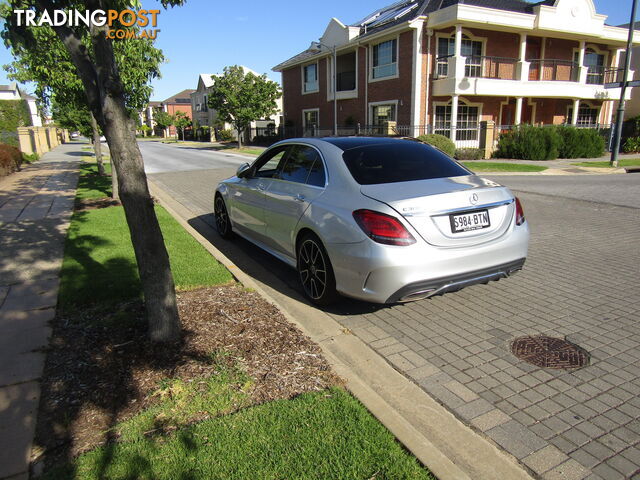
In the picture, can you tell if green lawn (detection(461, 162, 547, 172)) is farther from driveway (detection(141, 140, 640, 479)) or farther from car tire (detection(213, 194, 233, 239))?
car tire (detection(213, 194, 233, 239))

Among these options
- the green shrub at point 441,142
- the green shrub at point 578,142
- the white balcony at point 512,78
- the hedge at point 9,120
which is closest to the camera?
the green shrub at point 441,142

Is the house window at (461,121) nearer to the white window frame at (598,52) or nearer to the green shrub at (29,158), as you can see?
the white window frame at (598,52)

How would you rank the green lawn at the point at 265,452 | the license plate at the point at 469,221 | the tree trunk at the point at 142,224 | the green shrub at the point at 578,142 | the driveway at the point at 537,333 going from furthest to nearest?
the green shrub at the point at 578,142, the license plate at the point at 469,221, the tree trunk at the point at 142,224, the driveway at the point at 537,333, the green lawn at the point at 265,452

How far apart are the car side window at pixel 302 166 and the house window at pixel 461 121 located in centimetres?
2303

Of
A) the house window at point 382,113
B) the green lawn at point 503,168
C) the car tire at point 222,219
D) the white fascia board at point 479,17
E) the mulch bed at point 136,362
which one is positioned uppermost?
the white fascia board at point 479,17

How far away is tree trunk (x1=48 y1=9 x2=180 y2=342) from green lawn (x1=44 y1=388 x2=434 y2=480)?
3.66ft

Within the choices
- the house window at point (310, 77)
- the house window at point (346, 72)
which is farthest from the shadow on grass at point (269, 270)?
the house window at point (310, 77)

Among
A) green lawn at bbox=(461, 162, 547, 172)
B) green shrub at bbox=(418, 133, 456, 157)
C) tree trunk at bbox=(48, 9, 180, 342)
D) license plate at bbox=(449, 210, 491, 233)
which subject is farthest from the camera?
green shrub at bbox=(418, 133, 456, 157)

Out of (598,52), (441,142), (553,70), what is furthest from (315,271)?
(598,52)

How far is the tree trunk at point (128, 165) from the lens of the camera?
3213 millimetres

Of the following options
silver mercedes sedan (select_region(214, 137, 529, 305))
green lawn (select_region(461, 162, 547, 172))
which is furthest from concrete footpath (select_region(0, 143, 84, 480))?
green lawn (select_region(461, 162, 547, 172))

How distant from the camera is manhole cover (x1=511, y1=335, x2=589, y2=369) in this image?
360 cm

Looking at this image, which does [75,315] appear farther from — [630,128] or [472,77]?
[630,128]

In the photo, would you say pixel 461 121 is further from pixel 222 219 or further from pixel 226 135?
pixel 226 135
